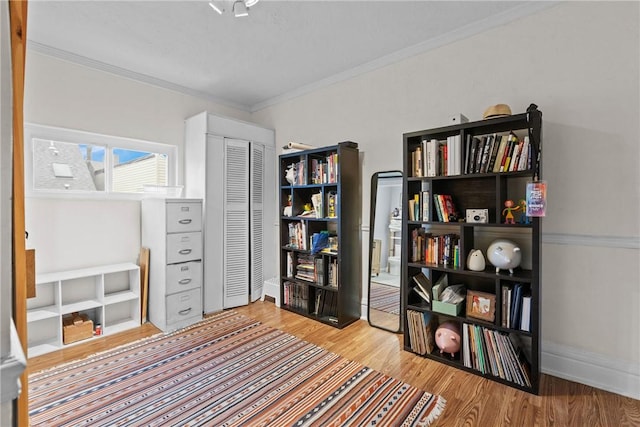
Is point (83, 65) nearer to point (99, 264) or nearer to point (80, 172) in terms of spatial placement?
point (80, 172)

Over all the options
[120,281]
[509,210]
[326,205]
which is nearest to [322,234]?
[326,205]

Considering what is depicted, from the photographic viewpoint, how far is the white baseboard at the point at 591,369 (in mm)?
1823

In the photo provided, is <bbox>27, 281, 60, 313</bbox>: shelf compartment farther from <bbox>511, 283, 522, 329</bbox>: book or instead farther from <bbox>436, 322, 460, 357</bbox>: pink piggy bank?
<bbox>511, 283, 522, 329</bbox>: book

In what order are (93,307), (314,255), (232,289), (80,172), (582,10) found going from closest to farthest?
1. (582,10)
2. (93,307)
3. (80,172)
4. (314,255)
5. (232,289)

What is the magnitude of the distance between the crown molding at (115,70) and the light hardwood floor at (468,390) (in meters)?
2.52

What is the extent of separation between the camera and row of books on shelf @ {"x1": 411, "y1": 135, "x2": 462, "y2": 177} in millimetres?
2178

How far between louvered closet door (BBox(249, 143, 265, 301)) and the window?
0.92 meters

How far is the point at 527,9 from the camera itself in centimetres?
211

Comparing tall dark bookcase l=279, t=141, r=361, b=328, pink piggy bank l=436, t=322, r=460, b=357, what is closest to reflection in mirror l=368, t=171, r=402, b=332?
tall dark bookcase l=279, t=141, r=361, b=328

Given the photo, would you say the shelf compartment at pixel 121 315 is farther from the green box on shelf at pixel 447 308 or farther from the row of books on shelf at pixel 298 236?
the green box on shelf at pixel 447 308

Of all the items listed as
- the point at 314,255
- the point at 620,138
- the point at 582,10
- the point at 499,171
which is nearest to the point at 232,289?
A: the point at 314,255

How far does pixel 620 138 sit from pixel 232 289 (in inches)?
139

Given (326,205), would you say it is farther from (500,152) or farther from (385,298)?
(500,152)

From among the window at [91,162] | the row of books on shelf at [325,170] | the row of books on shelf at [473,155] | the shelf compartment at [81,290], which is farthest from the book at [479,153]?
the shelf compartment at [81,290]
